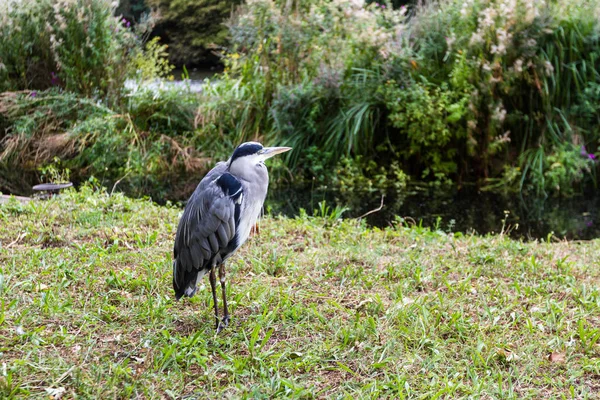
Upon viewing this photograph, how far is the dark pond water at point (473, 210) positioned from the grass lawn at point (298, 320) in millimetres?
1608

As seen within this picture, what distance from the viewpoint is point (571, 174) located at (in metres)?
8.02

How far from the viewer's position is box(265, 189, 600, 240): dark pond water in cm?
666

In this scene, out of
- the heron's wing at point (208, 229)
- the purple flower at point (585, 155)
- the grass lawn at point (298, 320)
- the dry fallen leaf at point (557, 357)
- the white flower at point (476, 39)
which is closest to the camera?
the grass lawn at point (298, 320)

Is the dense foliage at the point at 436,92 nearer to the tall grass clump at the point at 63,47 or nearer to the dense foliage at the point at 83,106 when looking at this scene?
the dense foliage at the point at 83,106

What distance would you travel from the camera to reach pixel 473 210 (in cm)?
732

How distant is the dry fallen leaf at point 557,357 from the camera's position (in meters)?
3.14

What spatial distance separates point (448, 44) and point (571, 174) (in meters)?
2.34

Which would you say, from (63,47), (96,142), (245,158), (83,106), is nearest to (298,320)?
(245,158)

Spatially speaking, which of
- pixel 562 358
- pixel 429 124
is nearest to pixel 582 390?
pixel 562 358

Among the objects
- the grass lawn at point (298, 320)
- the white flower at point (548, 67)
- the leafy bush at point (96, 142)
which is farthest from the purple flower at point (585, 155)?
the leafy bush at point (96, 142)

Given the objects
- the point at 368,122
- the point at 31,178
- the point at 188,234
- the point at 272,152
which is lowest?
the point at 31,178

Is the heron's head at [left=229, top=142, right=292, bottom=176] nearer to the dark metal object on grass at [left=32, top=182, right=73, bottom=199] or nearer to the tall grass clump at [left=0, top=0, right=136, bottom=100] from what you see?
the dark metal object on grass at [left=32, top=182, right=73, bottom=199]

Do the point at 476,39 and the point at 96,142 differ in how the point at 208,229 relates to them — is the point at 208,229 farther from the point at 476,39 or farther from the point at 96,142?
the point at 96,142

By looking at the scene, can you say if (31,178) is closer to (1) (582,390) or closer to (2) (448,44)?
(2) (448,44)
